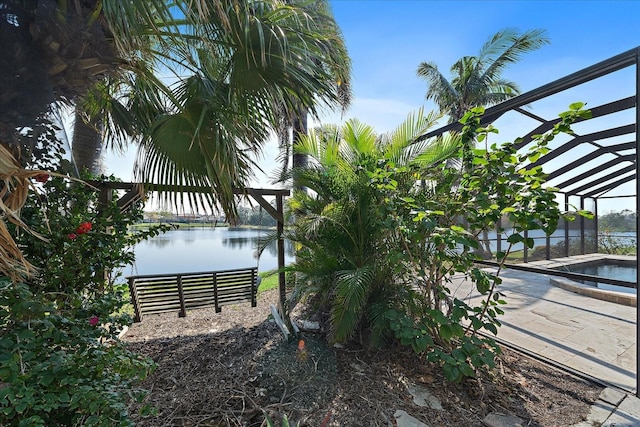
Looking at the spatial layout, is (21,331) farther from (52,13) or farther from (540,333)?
(540,333)

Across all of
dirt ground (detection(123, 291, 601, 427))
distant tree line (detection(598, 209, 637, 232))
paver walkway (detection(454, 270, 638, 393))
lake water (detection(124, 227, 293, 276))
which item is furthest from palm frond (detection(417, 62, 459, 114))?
dirt ground (detection(123, 291, 601, 427))

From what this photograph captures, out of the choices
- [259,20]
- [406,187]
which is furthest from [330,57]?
[406,187]

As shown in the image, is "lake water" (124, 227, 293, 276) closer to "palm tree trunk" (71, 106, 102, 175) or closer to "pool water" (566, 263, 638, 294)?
"palm tree trunk" (71, 106, 102, 175)

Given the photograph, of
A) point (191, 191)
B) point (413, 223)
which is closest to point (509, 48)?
point (413, 223)

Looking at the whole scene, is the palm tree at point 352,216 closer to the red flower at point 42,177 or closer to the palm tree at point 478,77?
the red flower at point 42,177

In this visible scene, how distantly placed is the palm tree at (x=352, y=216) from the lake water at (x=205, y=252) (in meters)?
0.65

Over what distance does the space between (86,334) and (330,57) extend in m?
2.29

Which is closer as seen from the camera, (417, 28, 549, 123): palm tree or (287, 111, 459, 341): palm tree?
(287, 111, 459, 341): palm tree

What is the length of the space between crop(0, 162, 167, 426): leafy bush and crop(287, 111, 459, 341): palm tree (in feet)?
5.28

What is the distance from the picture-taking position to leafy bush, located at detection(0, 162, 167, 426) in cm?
111

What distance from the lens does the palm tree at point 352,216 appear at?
2.67m

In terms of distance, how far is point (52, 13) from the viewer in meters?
1.50

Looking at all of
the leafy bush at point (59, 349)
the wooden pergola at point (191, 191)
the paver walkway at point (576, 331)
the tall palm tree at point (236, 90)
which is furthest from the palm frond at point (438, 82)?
the leafy bush at point (59, 349)

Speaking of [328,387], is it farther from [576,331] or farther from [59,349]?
[576,331]
